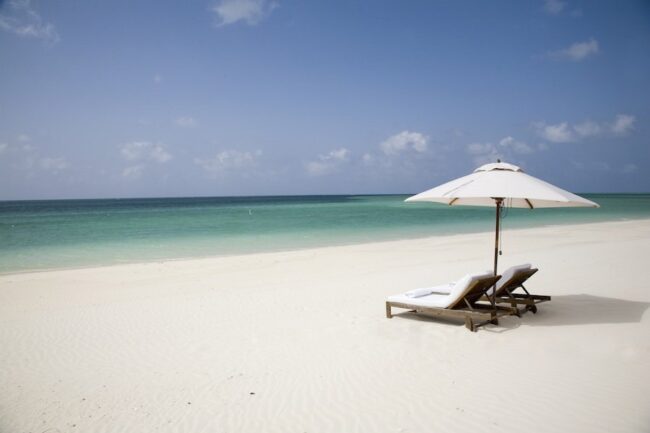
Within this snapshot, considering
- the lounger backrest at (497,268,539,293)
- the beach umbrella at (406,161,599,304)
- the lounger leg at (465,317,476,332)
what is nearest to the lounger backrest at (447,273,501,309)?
the lounger leg at (465,317,476,332)

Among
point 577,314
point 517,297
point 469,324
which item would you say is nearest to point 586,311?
point 577,314

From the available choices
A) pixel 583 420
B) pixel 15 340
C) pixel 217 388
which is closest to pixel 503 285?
pixel 583 420

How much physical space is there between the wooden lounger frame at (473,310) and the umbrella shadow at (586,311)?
Result: 0.49 m

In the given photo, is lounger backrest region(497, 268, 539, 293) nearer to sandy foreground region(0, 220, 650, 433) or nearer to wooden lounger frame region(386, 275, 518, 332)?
wooden lounger frame region(386, 275, 518, 332)

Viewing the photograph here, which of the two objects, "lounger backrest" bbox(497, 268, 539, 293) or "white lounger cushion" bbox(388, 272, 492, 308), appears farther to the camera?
"lounger backrest" bbox(497, 268, 539, 293)

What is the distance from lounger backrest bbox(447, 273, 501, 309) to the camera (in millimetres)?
5918

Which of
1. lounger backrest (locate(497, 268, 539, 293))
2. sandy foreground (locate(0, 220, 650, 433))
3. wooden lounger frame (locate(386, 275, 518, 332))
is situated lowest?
sandy foreground (locate(0, 220, 650, 433))

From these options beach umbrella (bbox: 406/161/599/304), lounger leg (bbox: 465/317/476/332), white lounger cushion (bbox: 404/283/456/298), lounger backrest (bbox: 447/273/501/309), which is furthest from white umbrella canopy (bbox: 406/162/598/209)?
lounger leg (bbox: 465/317/476/332)

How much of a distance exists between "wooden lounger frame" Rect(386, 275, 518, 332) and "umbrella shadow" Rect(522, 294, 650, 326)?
1.62 ft

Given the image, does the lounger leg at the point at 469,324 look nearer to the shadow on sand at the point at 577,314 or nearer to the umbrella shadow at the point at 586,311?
the shadow on sand at the point at 577,314

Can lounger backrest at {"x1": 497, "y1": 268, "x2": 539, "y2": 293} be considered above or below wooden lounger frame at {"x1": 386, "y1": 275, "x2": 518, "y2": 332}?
above

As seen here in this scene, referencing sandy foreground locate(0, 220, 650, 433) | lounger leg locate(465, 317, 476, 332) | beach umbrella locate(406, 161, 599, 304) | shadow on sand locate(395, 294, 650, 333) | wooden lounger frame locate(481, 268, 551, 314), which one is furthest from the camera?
wooden lounger frame locate(481, 268, 551, 314)

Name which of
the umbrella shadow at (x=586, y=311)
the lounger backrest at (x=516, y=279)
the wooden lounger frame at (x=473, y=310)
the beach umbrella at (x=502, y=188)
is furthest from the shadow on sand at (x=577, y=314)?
the beach umbrella at (x=502, y=188)

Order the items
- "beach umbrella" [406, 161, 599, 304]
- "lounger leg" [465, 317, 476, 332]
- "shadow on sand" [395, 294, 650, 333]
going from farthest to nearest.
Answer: "shadow on sand" [395, 294, 650, 333], "lounger leg" [465, 317, 476, 332], "beach umbrella" [406, 161, 599, 304]
